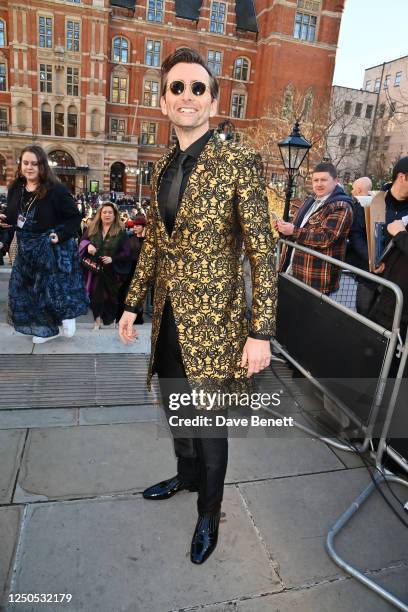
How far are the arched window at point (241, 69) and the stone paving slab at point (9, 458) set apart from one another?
4647 cm

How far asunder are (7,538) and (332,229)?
3.38 metres

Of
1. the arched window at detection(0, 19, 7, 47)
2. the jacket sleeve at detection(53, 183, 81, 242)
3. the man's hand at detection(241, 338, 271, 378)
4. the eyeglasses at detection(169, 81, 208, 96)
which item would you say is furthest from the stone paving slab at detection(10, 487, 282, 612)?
the arched window at detection(0, 19, 7, 47)

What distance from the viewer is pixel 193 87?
189cm

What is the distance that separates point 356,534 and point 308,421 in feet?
3.87

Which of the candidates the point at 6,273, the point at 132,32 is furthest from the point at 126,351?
the point at 132,32

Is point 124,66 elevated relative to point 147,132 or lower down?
A: elevated

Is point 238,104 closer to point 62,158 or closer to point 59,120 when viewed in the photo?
point 59,120

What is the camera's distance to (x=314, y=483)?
266 cm

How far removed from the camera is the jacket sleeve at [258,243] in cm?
181

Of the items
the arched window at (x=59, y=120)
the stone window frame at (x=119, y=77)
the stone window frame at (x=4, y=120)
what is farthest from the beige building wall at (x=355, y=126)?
the stone window frame at (x=4, y=120)

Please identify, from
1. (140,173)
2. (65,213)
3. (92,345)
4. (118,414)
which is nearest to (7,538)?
(118,414)

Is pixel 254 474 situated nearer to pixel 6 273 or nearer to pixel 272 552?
pixel 272 552

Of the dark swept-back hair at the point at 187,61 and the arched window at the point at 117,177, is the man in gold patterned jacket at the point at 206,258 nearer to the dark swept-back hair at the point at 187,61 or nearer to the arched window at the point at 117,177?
the dark swept-back hair at the point at 187,61

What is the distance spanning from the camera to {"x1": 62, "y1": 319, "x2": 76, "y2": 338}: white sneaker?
469 cm
